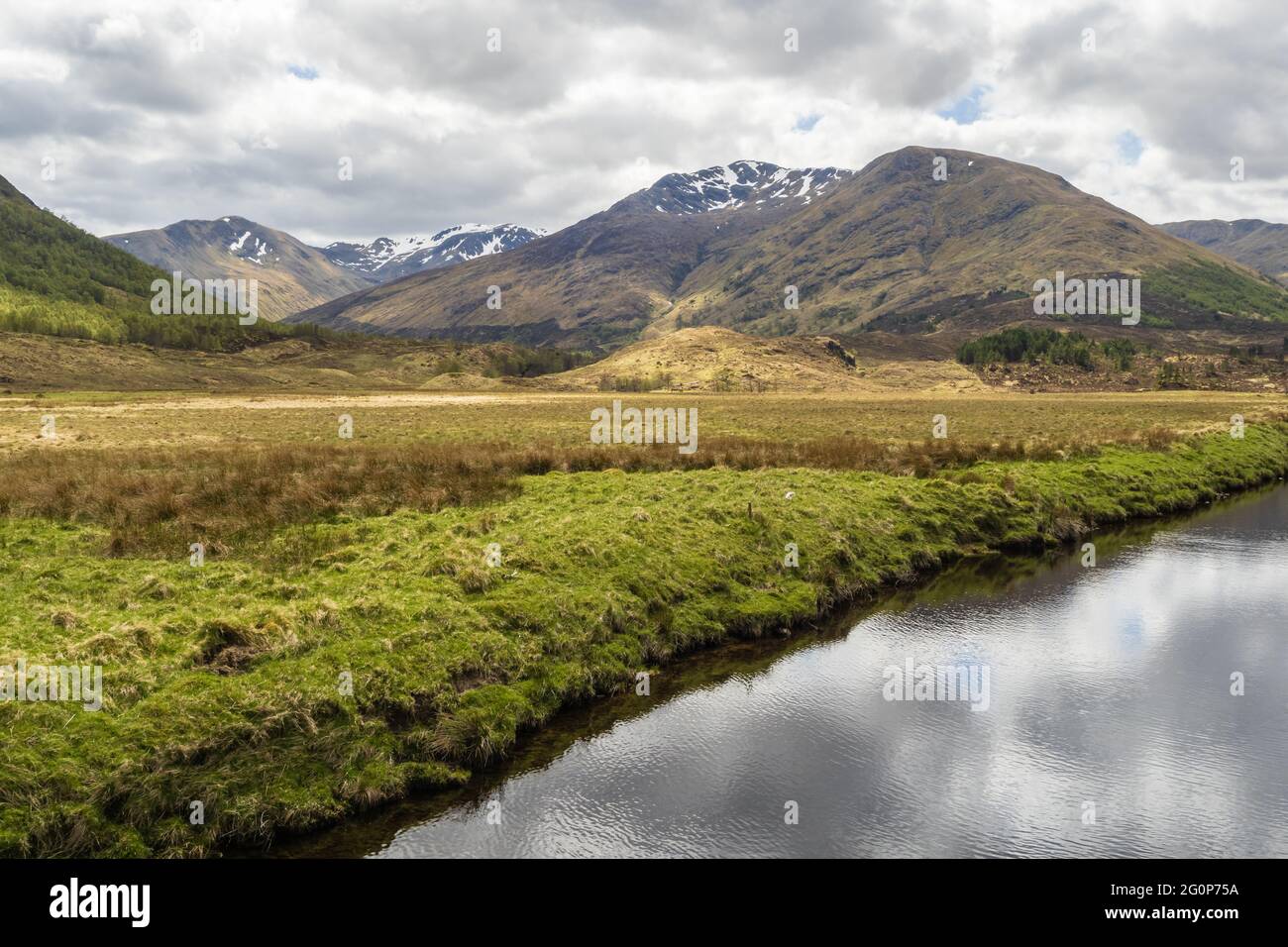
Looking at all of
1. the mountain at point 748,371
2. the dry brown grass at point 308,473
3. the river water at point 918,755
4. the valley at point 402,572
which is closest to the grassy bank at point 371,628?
the valley at point 402,572

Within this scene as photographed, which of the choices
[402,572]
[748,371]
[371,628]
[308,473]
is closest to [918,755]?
[371,628]

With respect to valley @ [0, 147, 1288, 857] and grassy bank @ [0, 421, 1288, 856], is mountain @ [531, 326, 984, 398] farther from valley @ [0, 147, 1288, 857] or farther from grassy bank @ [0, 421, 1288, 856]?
grassy bank @ [0, 421, 1288, 856]

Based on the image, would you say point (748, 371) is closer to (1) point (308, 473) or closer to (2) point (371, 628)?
(1) point (308, 473)

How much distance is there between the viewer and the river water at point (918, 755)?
42.1ft

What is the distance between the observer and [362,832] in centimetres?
1291

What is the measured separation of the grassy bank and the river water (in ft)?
3.33

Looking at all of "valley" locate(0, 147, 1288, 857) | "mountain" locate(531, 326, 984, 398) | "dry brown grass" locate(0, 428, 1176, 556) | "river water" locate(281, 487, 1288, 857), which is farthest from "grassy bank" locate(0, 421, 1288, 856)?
"mountain" locate(531, 326, 984, 398)

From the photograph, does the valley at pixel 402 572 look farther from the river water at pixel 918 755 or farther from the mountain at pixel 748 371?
the mountain at pixel 748 371

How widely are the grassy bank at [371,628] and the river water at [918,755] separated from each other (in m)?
1.01

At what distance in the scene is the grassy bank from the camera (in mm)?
12352

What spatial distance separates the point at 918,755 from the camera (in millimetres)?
15578
